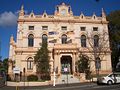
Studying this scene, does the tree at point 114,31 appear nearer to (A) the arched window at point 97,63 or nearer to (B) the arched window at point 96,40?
(B) the arched window at point 96,40

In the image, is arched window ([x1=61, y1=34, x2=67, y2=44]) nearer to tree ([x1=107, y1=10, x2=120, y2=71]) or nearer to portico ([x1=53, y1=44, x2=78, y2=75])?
portico ([x1=53, y1=44, x2=78, y2=75])

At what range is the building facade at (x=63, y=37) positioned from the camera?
46.2 metres

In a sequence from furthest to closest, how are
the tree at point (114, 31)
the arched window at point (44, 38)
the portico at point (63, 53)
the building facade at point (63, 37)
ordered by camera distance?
the tree at point (114, 31) < the arched window at point (44, 38) < the building facade at point (63, 37) < the portico at point (63, 53)

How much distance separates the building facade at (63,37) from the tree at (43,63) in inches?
114

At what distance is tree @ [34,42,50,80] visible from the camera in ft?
136

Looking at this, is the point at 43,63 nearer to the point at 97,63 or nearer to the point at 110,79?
the point at 97,63

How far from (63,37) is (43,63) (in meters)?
9.64

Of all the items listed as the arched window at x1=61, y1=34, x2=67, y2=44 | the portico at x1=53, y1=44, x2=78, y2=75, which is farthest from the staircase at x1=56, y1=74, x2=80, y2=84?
the arched window at x1=61, y1=34, x2=67, y2=44

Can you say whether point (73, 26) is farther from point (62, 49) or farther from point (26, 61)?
point (26, 61)

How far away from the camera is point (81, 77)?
40094 millimetres

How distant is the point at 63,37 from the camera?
48688 mm

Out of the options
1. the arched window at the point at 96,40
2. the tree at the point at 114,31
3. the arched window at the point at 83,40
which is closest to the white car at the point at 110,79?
the arched window at the point at 96,40

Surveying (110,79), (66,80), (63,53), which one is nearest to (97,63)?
(63,53)

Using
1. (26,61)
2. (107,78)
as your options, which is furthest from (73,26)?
(107,78)
